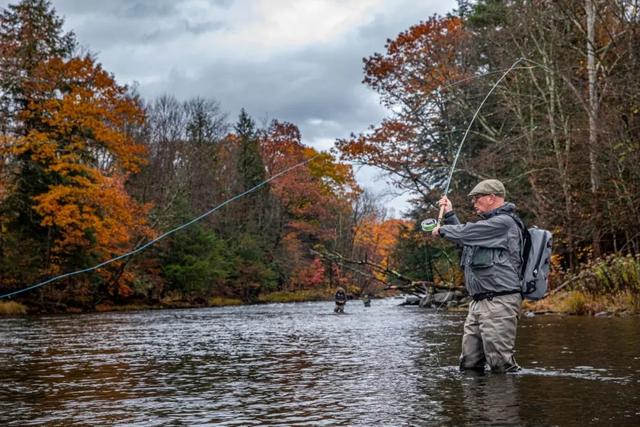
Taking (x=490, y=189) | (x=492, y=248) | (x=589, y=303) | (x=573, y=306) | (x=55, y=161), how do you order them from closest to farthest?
(x=492, y=248) < (x=490, y=189) < (x=589, y=303) < (x=573, y=306) < (x=55, y=161)

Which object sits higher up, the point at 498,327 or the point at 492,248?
the point at 492,248

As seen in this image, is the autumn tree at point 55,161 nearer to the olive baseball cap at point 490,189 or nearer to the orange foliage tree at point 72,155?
the orange foliage tree at point 72,155

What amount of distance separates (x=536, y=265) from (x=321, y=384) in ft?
7.62

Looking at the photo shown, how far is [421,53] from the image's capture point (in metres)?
30.3

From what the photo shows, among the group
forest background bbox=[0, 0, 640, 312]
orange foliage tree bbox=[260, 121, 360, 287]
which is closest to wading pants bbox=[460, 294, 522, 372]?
forest background bbox=[0, 0, 640, 312]

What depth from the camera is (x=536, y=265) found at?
24.8 ft

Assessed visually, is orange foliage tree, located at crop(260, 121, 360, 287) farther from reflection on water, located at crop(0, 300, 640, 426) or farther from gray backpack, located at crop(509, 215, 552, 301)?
gray backpack, located at crop(509, 215, 552, 301)

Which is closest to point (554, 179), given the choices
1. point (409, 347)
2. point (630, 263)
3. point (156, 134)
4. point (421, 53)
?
point (630, 263)

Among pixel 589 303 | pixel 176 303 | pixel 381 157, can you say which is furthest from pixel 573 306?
pixel 176 303

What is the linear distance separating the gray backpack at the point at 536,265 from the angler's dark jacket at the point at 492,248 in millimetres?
81

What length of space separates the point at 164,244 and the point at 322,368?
3718cm

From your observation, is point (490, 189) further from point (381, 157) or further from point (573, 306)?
point (381, 157)

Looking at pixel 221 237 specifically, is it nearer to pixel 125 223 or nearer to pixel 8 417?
pixel 125 223

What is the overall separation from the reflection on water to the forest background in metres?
3.21
